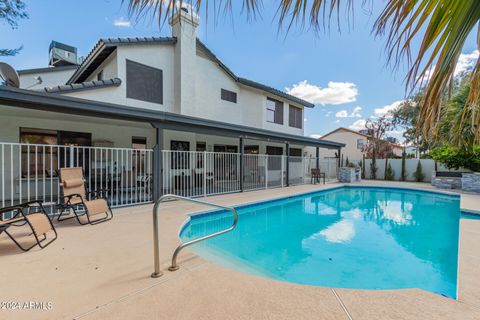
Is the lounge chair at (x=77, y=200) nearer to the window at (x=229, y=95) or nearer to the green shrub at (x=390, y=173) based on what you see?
the window at (x=229, y=95)

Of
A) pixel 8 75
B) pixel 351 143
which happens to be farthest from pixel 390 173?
pixel 8 75

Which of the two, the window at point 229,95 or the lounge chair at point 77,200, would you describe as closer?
the lounge chair at point 77,200

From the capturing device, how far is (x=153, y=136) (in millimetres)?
11031

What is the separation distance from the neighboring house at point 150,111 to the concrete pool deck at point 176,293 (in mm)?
3496

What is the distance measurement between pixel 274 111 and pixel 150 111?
401 inches

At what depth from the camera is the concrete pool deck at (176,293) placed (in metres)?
2.21

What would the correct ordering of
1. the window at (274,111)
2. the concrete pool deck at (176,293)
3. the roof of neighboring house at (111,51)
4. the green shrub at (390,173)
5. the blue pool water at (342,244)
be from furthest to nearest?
the green shrub at (390,173)
the window at (274,111)
the roof of neighboring house at (111,51)
the blue pool water at (342,244)
the concrete pool deck at (176,293)

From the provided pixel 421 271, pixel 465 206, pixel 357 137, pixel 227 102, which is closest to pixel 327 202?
pixel 465 206

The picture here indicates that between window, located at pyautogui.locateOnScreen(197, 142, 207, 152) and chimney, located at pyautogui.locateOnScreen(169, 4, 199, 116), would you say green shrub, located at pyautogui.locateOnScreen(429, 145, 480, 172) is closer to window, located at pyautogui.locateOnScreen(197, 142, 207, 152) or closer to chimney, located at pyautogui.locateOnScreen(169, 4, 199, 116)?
window, located at pyautogui.locateOnScreen(197, 142, 207, 152)

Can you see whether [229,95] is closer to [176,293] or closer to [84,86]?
[84,86]

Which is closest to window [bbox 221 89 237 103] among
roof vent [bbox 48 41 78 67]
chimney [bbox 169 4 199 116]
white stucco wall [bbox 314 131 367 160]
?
chimney [bbox 169 4 199 116]

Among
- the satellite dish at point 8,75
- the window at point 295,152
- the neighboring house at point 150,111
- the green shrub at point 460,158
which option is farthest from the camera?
the window at point 295,152

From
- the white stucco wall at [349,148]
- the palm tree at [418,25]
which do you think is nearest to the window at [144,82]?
the palm tree at [418,25]

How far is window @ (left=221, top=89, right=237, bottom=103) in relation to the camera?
522 inches
